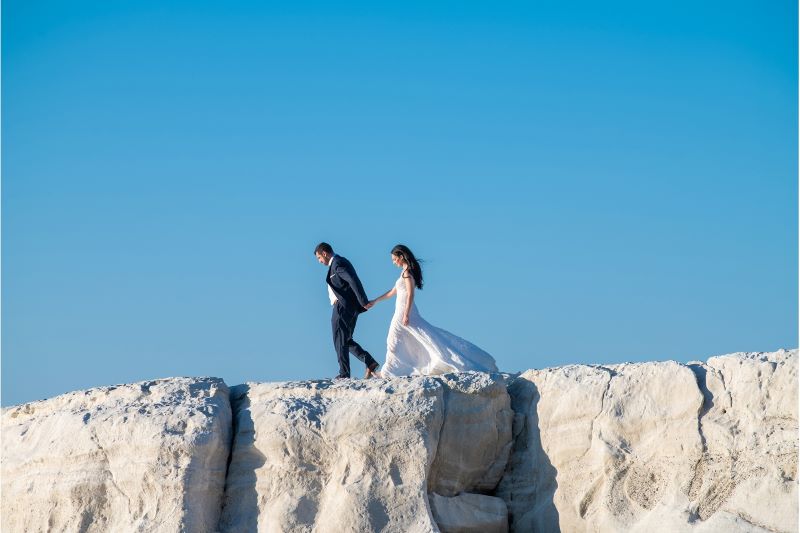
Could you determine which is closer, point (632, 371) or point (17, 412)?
point (632, 371)

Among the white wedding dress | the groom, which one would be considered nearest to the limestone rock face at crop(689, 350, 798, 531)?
the white wedding dress

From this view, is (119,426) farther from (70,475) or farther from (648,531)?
(648,531)

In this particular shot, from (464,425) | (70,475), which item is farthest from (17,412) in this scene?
(464,425)

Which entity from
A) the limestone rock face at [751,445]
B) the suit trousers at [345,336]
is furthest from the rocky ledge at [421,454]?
the suit trousers at [345,336]

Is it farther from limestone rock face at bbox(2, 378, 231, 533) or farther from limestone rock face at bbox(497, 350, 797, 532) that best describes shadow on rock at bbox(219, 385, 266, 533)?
limestone rock face at bbox(497, 350, 797, 532)

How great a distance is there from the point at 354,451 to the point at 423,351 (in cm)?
228

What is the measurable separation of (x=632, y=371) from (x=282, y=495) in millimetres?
3695

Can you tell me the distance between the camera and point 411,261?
607 inches

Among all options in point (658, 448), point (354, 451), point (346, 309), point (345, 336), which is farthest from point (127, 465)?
point (658, 448)

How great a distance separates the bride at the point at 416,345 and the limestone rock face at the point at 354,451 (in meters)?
1.15

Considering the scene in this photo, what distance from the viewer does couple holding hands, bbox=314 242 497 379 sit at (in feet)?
48.6

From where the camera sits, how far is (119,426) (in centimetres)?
1313

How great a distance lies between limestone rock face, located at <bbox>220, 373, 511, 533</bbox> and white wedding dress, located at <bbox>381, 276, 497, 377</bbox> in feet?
3.70

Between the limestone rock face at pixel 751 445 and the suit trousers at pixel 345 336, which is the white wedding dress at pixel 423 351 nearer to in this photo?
the suit trousers at pixel 345 336
